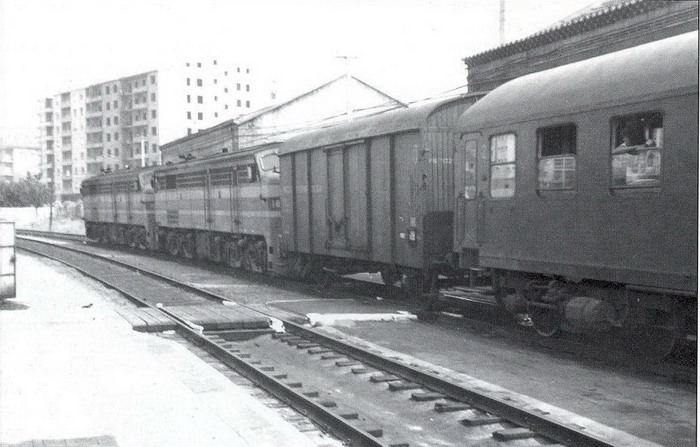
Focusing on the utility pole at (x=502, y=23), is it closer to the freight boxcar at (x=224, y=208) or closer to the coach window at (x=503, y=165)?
the coach window at (x=503, y=165)

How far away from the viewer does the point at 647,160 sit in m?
7.24

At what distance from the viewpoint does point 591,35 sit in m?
8.57

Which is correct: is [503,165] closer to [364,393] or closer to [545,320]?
[545,320]

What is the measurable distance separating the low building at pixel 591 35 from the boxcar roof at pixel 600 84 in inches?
8.4

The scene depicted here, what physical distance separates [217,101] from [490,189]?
27.9 feet

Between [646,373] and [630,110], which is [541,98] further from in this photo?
[646,373]

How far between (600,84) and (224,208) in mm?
14487

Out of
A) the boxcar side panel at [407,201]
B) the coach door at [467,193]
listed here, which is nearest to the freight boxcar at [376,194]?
the boxcar side panel at [407,201]

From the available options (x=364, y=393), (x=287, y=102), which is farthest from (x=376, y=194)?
(x=287, y=102)

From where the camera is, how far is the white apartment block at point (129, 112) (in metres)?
14.4

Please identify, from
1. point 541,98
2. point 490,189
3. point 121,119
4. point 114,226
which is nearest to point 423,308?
point 490,189

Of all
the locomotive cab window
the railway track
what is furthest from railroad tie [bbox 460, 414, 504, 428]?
the locomotive cab window

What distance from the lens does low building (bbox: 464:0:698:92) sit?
22.4ft

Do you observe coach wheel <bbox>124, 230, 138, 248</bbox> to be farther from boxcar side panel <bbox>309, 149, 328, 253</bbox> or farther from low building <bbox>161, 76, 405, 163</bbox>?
boxcar side panel <bbox>309, 149, 328, 253</bbox>
